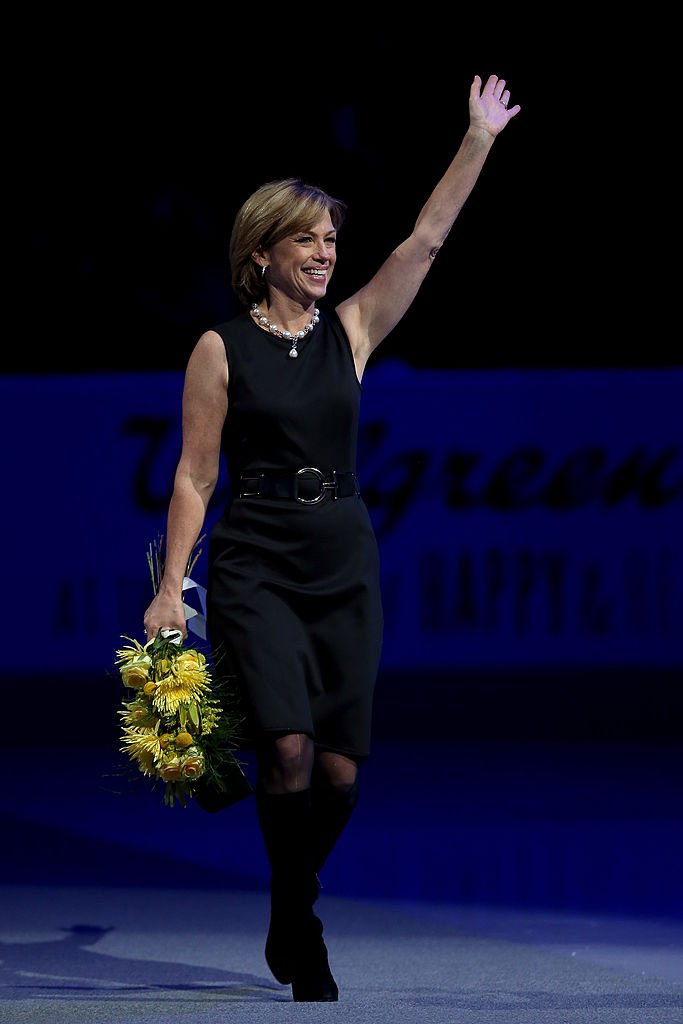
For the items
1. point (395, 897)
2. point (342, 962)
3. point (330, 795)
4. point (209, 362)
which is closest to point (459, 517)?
point (395, 897)

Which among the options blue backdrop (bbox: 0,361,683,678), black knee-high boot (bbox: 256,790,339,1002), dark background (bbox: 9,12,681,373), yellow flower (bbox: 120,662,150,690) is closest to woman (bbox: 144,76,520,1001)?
black knee-high boot (bbox: 256,790,339,1002)

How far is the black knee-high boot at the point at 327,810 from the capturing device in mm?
4352

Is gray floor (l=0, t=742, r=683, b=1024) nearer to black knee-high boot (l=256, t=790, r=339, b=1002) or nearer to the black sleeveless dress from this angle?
black knee-high boot (l=256, t=790, r=339, b=1002)

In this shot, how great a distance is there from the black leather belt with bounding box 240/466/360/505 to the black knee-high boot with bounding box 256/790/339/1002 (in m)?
0.64

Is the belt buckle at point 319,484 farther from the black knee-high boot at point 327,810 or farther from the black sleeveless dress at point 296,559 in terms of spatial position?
the black knee-high boot at point 327,810

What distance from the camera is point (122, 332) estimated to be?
36.3 ft

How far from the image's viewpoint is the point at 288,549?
4.24m

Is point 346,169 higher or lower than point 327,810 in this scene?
higher

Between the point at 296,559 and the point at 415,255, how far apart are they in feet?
2.44

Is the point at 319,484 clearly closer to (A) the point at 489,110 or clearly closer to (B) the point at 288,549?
(B) the point at 288,549

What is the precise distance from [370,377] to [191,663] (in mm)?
4903

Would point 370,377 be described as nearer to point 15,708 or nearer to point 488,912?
point 15,708

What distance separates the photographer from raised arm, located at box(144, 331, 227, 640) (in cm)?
425

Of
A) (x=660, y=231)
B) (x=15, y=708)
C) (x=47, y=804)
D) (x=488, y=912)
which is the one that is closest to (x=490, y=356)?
(x=660, y=231)
